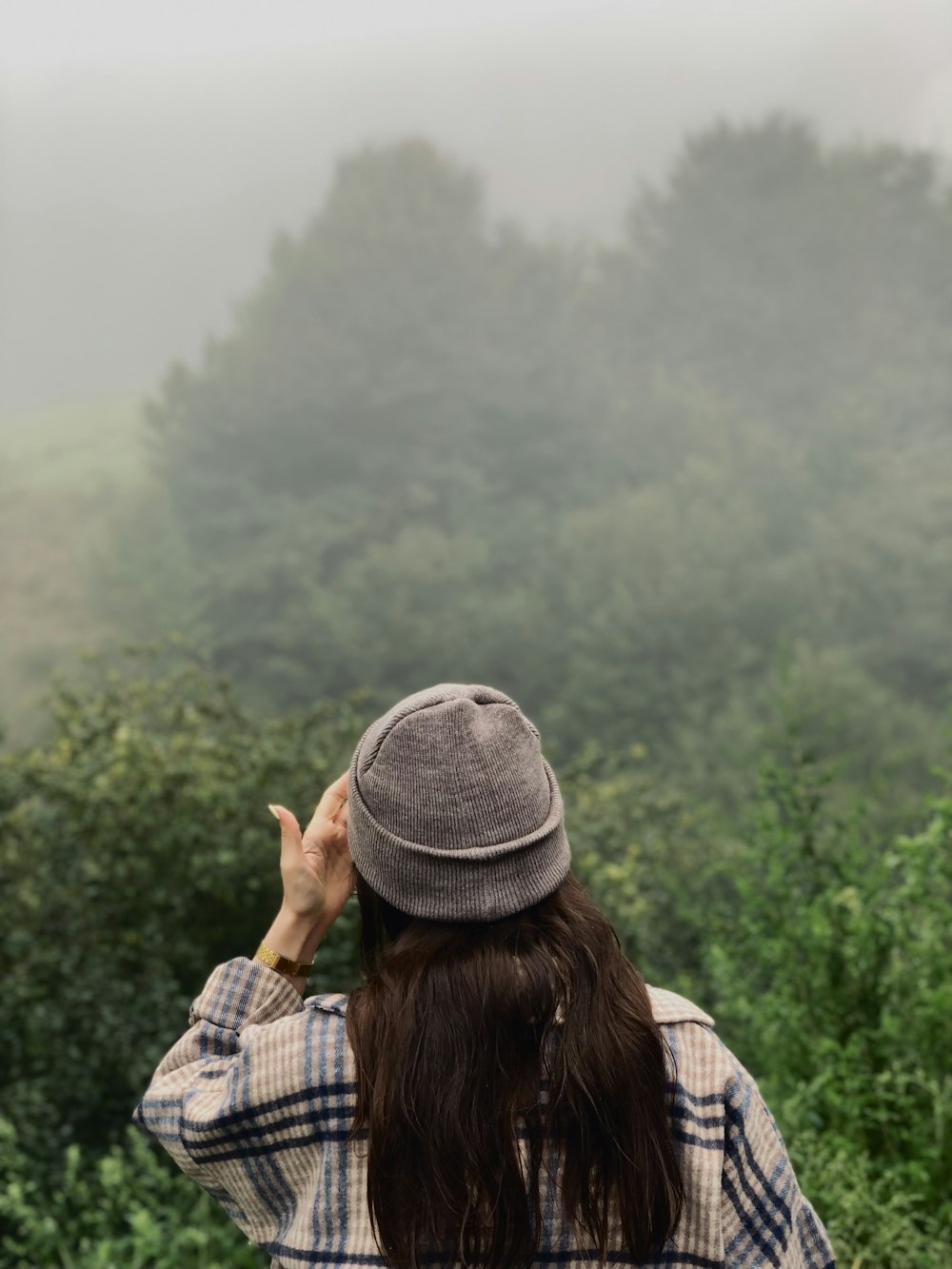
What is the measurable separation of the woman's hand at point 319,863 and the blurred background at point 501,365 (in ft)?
23.5

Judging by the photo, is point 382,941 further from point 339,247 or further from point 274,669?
point 339,247

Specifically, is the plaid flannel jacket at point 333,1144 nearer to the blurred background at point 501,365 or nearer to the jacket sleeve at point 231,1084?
the jacket sleeve at point 231,1084

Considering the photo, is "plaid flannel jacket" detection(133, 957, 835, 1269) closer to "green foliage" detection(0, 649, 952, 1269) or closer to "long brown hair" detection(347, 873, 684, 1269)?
"long brown hair" detection(347, 873, 684, 1269)

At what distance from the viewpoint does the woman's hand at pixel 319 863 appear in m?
1.12

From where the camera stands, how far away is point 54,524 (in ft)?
29.9

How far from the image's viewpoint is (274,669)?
30.6 feet

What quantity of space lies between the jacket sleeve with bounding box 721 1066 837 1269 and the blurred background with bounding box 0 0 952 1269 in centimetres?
734

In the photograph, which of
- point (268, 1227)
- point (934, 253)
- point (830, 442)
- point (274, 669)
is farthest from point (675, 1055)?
point (934, 253)

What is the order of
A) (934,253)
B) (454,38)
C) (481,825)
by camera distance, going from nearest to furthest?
(481,825), (454,38), (934,253)

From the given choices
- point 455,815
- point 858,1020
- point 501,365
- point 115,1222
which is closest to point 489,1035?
point 455,815

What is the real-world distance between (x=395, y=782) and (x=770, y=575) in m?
8.84

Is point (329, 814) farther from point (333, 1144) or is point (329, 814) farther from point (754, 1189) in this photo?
point (754, 1189)

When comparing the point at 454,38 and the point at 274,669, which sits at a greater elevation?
the point at 454,38

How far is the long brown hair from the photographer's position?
0.96 metres
